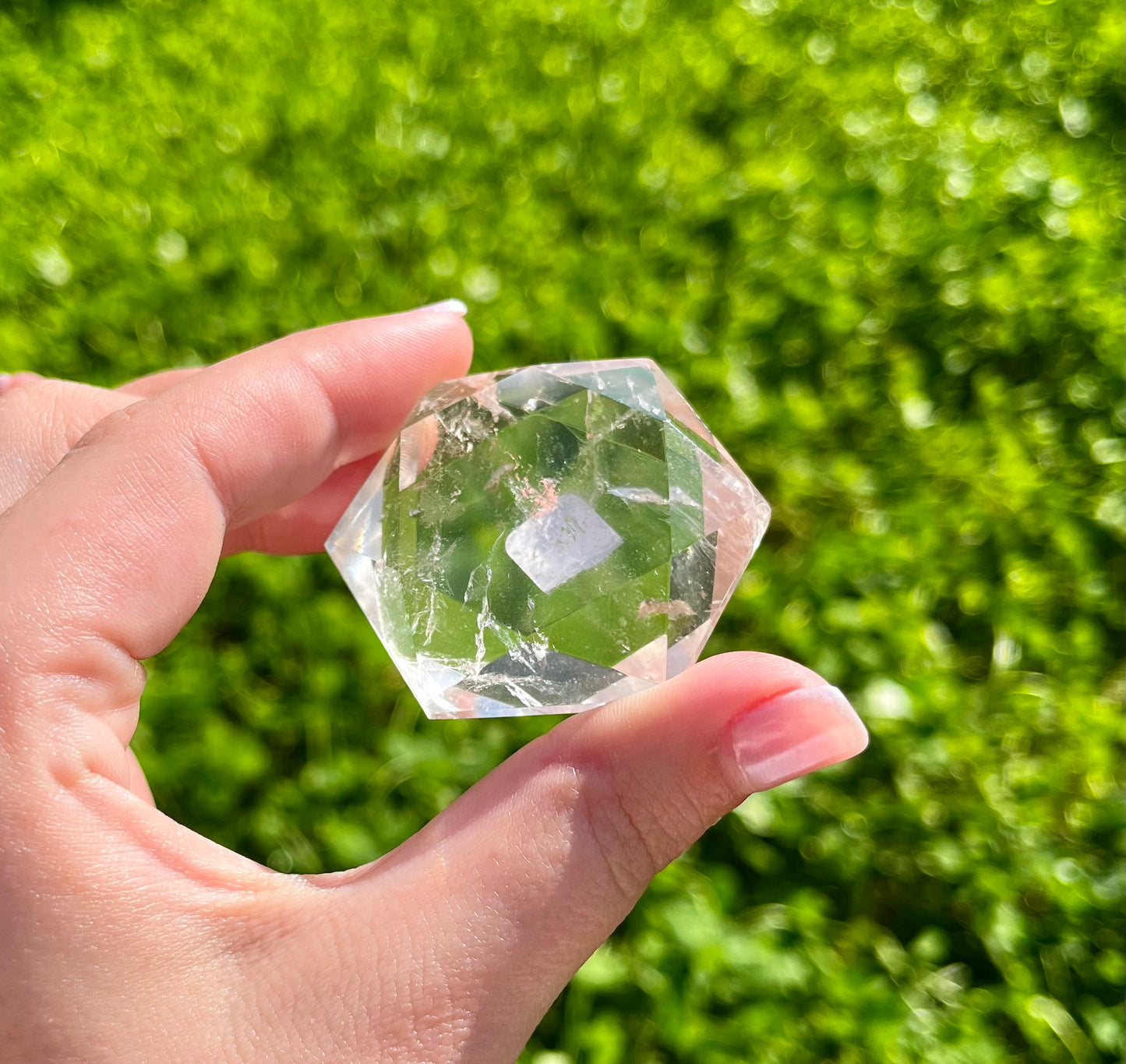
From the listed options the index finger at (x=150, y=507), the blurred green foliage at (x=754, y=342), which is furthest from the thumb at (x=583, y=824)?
the blurred green foliage at (x=754, y=342)

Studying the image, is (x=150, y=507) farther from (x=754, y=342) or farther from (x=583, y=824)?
(x=754, y=342)

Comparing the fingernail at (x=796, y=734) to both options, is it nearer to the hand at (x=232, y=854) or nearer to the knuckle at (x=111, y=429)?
the hand at (x=232, y=854)

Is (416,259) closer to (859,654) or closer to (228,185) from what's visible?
(228,185)

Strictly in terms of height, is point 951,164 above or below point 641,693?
below

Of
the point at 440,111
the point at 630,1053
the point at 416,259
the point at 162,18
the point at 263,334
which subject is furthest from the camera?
the point at 162,18

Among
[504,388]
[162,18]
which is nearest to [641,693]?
[504,388]

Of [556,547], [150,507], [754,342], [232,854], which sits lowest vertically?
[754,342]

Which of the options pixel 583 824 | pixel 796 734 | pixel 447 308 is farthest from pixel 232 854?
pixel 447 308

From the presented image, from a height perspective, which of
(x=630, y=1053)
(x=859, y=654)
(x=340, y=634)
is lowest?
(x=630, y=1053)

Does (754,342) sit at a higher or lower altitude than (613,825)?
lower
